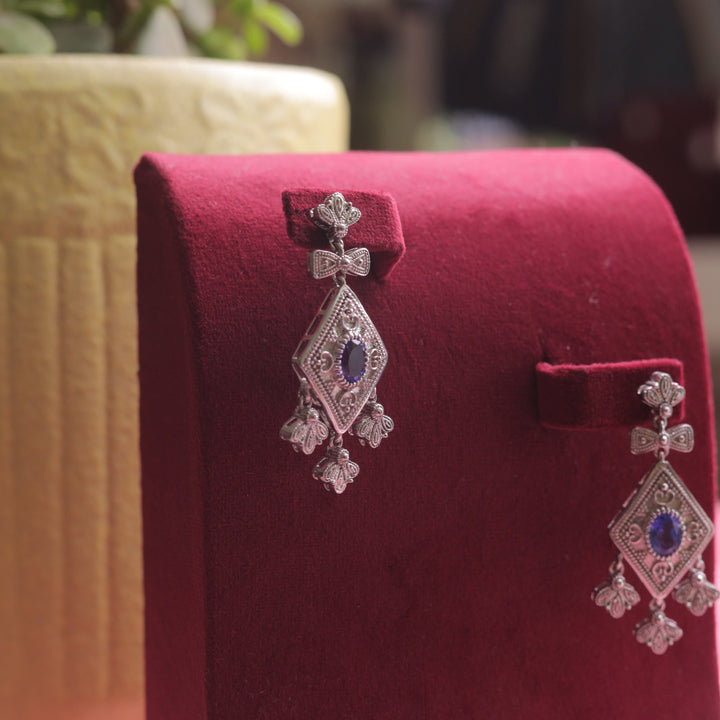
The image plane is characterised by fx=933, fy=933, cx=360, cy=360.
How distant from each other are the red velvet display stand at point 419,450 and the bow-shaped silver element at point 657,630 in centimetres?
2

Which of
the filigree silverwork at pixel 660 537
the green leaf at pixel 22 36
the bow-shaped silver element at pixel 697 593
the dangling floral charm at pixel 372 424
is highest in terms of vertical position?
the green leaf at pixel 22 36

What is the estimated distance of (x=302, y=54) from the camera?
6.88 ft

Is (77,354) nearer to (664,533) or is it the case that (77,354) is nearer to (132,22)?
(132,22)

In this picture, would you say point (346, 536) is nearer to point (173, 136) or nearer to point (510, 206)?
point (510, 206)

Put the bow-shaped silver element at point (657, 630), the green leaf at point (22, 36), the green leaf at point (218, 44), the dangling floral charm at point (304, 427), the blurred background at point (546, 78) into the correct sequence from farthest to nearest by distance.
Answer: the blurred background at point (546, 78) < the green leaf at point (218, 44) < the green leaf at point (22, 36) < the bow-shaped silver element at point (657, 630) < the dangling floral charm at point (304, 427)

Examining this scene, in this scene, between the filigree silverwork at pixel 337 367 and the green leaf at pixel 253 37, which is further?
the green leaf at pixel 253 37

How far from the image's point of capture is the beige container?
665 millimetres

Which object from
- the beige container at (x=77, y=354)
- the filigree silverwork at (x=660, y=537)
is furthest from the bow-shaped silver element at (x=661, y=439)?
the beige container at (x=77, y=354)

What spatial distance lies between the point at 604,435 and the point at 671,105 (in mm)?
1465

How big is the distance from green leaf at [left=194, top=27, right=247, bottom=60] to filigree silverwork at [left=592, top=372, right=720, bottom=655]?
53 centimetres

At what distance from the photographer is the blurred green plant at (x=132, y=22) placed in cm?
73

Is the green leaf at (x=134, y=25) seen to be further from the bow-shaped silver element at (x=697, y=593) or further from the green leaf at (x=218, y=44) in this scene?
the bow-shaped silver element at (x=697, y=593)

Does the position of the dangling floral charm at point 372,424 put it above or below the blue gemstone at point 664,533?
above

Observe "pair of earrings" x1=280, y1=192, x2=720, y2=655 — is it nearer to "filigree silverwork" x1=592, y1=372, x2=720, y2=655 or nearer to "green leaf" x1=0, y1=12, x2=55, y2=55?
"filigree silverwork" x1=592, y1=372, x2=720, y2=655
